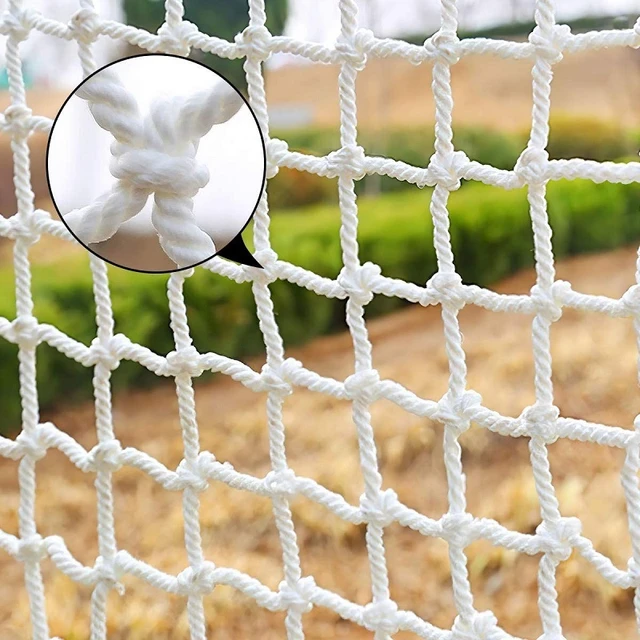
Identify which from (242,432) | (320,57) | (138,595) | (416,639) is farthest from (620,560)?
(320,57)

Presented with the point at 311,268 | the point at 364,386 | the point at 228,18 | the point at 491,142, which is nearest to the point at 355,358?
the point at 364,386

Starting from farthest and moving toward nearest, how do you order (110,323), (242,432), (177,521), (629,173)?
(242,432), (177,521), (110,323), (629,173)

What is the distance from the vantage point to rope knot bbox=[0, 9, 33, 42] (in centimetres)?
53

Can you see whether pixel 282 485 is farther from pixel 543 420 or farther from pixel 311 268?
pixel 311 268

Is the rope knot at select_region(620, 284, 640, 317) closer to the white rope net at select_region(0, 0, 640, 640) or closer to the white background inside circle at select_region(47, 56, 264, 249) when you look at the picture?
the white rope net at select_region(0, 0, 640, 640)

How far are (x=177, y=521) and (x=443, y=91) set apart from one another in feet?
4.13

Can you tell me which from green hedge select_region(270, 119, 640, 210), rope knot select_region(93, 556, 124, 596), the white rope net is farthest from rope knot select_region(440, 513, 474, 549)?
green hedge select_region(270, 119, 640, 210)

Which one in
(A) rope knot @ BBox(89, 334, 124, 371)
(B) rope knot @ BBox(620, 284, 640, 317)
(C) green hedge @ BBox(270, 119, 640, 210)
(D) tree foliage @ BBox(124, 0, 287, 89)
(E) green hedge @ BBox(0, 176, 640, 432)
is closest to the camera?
(B) rope knot @ BBox(620, 284, 640, 317)

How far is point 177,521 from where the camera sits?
1.54 meters

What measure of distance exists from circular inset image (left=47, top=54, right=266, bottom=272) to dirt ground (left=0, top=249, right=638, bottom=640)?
0.89 metres

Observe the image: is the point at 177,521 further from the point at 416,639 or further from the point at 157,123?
the point at 157,123

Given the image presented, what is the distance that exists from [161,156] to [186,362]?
0.12 meters

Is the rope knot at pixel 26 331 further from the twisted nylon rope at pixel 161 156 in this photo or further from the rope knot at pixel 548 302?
the rope knot at pixel 548 302

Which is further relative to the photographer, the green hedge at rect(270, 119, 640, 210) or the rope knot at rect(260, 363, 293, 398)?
the green hedge at rect(270, 119, 640, 210)
